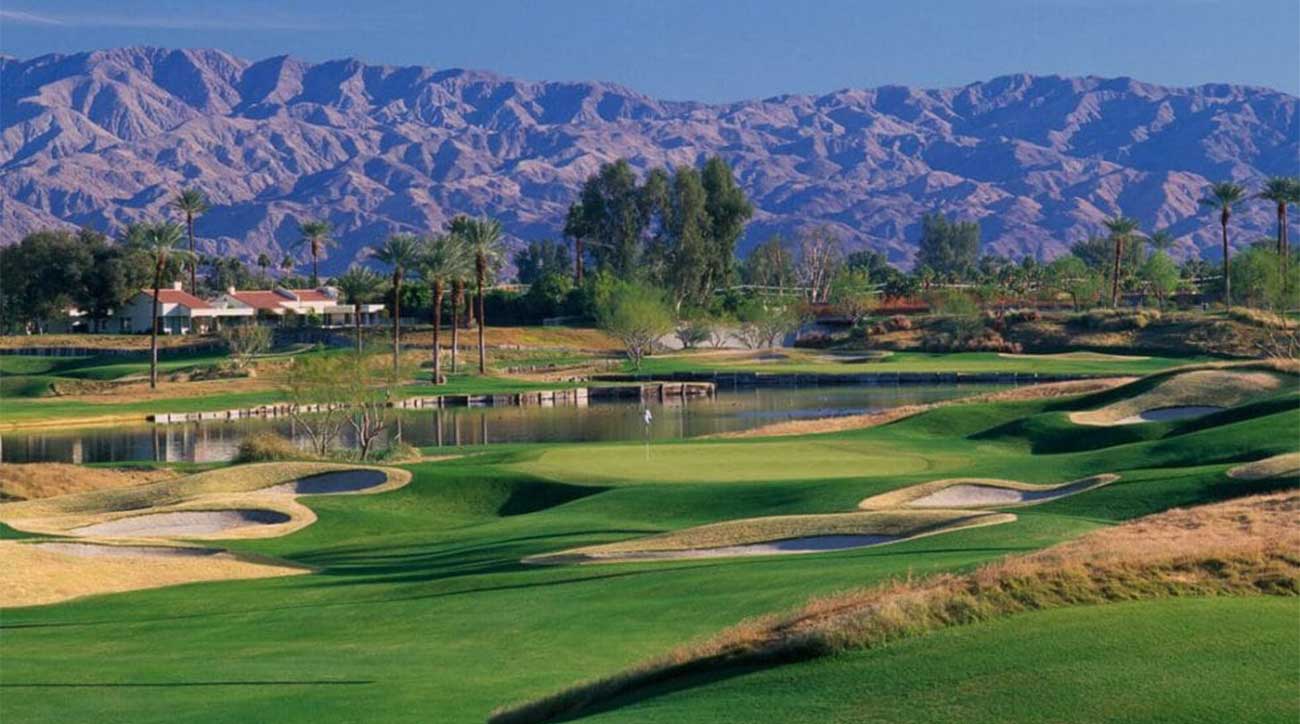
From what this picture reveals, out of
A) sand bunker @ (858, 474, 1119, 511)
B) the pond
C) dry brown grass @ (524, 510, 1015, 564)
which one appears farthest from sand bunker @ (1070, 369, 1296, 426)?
dry brown grass @ (524, 510, 1015, 564)

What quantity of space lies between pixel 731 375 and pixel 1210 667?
102650 mm

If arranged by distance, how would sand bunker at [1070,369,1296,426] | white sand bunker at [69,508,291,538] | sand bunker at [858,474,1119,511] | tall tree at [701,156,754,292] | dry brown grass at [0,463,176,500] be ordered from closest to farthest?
sand bunker at [858,474,1119,511] < white sand bunker at [69,508,291,538] < dry brown grass at [0,463,176,500] < sand bunker at [1070,369,1296,426] < tall tree at [701,156,754,292]

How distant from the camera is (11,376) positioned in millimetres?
111375

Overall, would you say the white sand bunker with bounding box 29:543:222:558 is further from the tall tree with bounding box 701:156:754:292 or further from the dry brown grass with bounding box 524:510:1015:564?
the tall tree with bounding box 701:156:754:292

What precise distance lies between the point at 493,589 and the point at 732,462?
24.1 m

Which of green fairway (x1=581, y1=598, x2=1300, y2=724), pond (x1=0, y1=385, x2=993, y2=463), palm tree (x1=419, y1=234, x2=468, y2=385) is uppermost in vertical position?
palm tree (x1=419, y1=234, x2=468, y2=385)

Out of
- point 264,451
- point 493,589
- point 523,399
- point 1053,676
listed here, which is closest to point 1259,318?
point 523,399

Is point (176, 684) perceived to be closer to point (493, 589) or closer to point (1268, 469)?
point (493, 589)

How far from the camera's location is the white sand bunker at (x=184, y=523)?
3944cm

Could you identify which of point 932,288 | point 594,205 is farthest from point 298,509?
point 932,288

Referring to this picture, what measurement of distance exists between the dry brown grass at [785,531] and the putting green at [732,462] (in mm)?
11782

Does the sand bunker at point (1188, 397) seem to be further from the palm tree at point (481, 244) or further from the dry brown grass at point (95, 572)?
the palm tree at point (481, 244)

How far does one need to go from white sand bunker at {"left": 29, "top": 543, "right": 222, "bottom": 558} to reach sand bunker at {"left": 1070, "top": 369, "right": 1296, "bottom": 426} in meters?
33.5

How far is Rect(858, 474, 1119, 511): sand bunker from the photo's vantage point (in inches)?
1464
